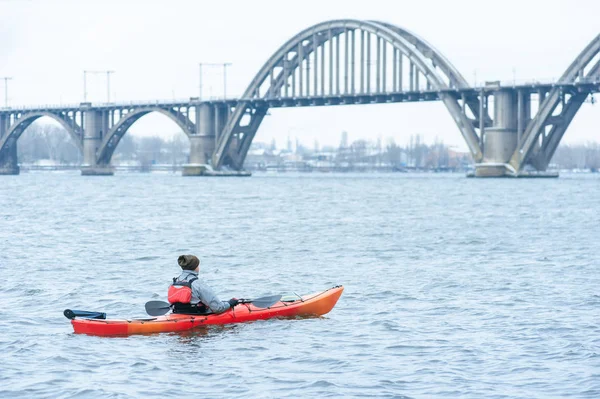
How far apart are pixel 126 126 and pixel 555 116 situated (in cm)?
7055

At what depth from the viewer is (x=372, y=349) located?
60.5 ft

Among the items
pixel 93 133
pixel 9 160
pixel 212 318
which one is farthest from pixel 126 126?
pixel 212 318

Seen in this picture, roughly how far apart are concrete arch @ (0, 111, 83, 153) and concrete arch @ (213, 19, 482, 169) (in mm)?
29608

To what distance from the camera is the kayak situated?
63.7ft

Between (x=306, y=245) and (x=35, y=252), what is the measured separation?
9671mm

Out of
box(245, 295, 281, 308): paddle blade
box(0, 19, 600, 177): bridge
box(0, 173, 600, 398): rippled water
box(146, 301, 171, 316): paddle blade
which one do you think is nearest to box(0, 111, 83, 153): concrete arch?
box(0, 19, 600, 177): bridge

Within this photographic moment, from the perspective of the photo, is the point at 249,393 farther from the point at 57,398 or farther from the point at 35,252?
the point at 35,252

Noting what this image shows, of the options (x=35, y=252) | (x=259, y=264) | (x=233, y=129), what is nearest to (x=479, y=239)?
(x=259, y=264)

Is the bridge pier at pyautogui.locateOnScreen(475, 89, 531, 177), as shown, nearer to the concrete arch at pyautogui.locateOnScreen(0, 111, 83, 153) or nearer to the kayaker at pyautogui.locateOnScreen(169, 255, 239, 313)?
the concrete arch at pyautogui.locateOnScreen(0, 111, 83, 153)

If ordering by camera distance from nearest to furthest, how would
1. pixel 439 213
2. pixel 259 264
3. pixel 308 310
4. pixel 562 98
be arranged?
pixel 308 310
pixel 259 264
pixel 439 213
pixel 562 98

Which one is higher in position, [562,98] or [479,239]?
[562,98]

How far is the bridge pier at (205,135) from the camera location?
146500mm

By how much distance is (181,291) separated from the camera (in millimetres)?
19672

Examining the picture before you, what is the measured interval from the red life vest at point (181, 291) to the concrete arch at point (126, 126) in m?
130
